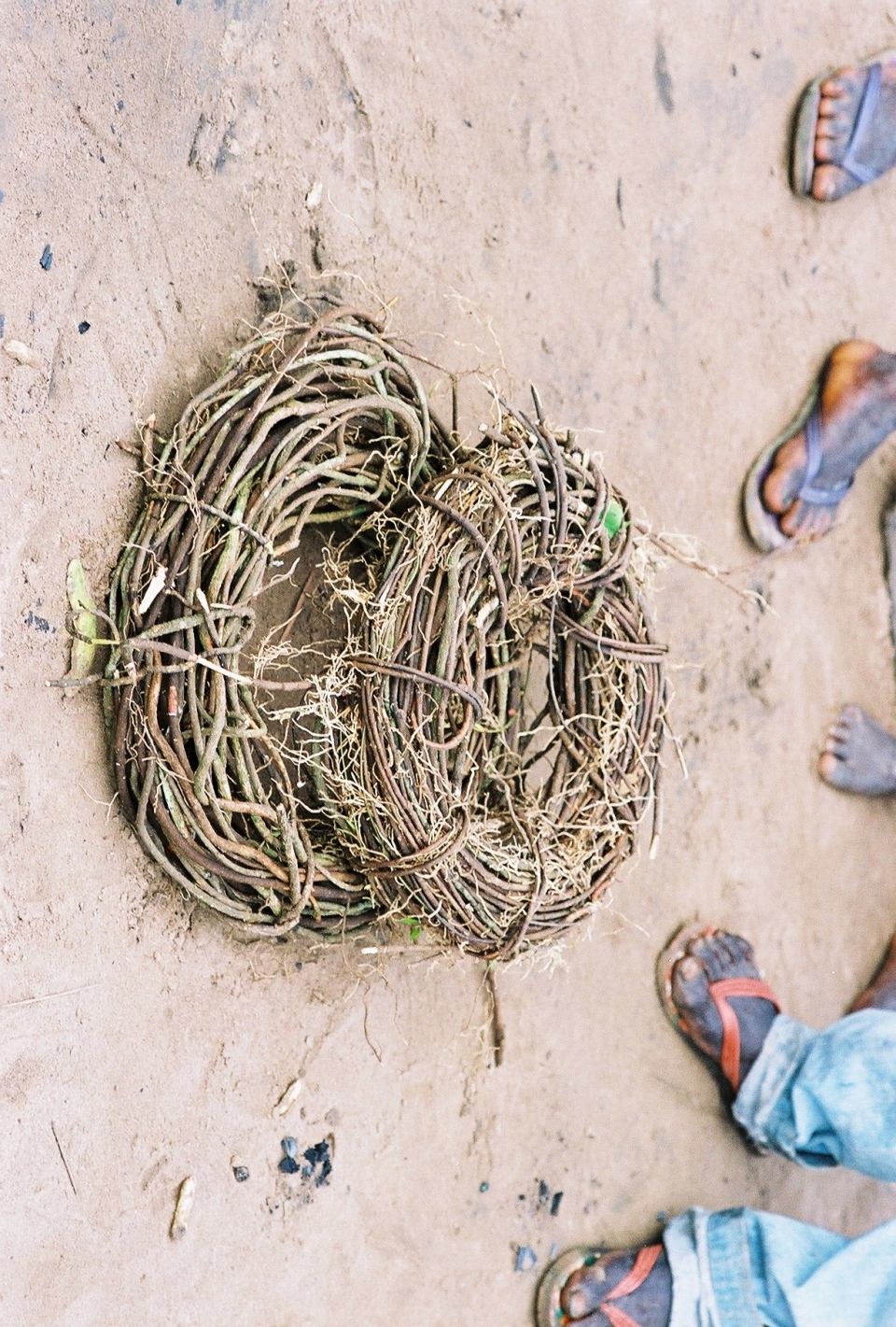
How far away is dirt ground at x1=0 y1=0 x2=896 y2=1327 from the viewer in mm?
1322

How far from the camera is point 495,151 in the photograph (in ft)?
5.54

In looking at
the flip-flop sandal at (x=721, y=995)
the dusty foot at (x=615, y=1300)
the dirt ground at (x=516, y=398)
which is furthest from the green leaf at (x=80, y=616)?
the dusty foot at (x=615, y=1300)

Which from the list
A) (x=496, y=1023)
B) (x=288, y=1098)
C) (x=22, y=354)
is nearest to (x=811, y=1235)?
(x=496, y=1023)

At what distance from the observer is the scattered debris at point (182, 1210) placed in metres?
1.48

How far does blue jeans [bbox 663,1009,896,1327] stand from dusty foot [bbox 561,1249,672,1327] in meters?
0.02

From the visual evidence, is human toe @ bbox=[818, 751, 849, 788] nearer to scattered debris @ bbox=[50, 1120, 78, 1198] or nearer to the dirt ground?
the dirt ground

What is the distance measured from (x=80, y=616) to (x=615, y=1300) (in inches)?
51.4

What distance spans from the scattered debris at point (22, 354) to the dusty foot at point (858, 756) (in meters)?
1.51

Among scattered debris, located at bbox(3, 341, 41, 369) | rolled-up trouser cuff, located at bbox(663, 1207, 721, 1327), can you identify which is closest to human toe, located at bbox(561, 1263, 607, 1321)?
rolled-up trouser cuff, located at bbox(663, 1207, 721, 1327)

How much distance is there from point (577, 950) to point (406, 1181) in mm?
419

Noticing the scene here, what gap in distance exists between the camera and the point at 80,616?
1.32 metres

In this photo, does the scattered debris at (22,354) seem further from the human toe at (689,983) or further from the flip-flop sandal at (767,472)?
the human toe at (689,983)

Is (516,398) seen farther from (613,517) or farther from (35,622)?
(35,622)

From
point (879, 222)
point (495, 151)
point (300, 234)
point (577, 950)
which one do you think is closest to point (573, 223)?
point (495, 151)
